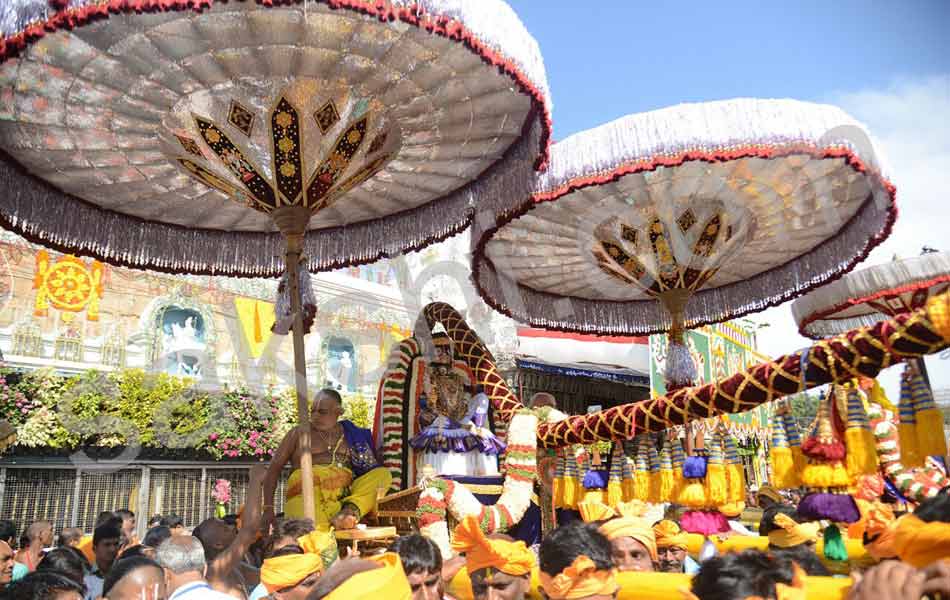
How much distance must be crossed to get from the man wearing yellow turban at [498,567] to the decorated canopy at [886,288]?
6712 mm

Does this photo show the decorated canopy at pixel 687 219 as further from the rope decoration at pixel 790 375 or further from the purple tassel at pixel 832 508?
the purple tassel at pixel 832 508

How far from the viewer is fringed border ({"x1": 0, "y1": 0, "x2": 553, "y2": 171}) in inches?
156

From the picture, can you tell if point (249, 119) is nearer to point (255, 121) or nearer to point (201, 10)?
point (255, 121)

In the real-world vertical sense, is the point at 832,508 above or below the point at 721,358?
below

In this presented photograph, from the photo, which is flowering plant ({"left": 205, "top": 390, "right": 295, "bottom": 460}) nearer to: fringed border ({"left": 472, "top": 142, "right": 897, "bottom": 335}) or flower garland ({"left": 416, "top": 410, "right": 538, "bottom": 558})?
fringed border ({"left": 472, "top": 142, "right": 897, "bottom": 335})

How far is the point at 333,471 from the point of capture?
19.9ft

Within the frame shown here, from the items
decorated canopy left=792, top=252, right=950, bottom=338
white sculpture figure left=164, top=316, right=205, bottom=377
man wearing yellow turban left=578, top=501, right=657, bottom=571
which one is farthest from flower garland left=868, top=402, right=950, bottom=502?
white sculpture figure left=164, top=316, right=205, bottom=377

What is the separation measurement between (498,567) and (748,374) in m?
2.08

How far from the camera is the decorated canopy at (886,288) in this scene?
27.8ft

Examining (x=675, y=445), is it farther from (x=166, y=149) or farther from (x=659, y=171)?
(x=166, y=149)

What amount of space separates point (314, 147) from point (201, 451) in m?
12.4

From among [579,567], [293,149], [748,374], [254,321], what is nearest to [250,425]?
[254,321]

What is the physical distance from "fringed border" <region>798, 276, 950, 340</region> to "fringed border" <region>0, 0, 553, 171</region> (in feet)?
20.8

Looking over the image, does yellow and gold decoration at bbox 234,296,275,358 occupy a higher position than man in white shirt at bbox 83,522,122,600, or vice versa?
yellow and gold decoration at bbox 234,296,275,358
